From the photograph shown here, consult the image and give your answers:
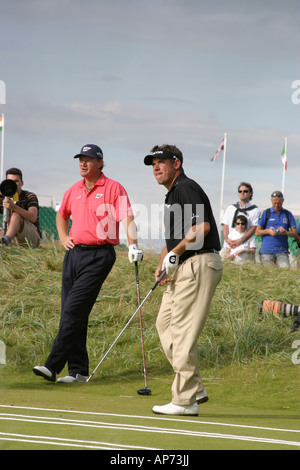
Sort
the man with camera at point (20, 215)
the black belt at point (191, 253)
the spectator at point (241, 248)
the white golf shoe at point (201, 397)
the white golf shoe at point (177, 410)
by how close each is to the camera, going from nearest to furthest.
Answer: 1. the white golf shoe at point (177, 410)
2. the black belt at point (191, 253)
3. the white golf shoe at point (201, 397)
4. the man with camera at point (20, 215)
5. the spectator at point (241, 248)

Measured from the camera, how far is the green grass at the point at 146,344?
7.15 meters

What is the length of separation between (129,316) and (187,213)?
4596 millimetres

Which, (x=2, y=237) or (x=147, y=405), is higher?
(x=2, y=237)

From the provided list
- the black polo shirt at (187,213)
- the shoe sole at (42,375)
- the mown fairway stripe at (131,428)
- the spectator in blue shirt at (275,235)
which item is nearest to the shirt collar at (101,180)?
the black polo shirt at (187,213)

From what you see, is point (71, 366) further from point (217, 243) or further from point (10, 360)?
point (217, 243)

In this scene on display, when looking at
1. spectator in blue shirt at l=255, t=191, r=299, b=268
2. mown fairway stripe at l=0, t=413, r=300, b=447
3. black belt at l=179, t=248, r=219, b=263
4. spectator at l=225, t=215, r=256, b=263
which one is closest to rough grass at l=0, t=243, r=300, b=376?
spectator in blue shirt at l=255, t=191, r=299, b=268

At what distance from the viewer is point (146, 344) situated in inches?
378

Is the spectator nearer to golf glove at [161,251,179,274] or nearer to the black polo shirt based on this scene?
the black polo shirt

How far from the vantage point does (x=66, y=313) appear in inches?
313

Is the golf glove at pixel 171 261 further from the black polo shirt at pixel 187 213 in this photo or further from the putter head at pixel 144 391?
the putter head at pixel 144 391

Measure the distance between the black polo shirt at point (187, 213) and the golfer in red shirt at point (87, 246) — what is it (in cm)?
163

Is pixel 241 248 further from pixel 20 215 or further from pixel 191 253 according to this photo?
pixel 191 253
